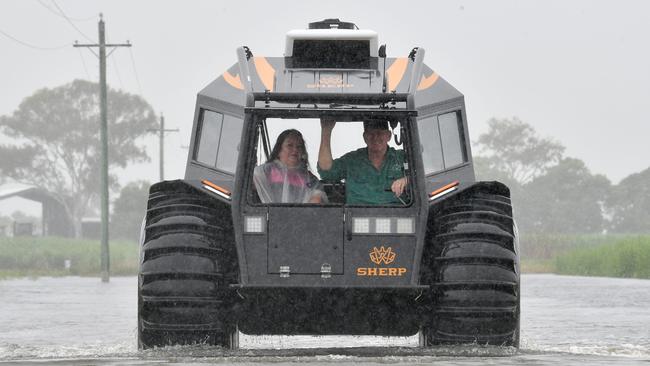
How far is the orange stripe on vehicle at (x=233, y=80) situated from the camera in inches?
553

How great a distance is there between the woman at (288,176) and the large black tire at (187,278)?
462 millimetres

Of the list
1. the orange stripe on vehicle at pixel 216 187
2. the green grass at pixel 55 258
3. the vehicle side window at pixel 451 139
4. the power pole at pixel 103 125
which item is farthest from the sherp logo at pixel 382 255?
the green grass at pixel 55 258

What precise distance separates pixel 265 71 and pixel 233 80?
2.31ft

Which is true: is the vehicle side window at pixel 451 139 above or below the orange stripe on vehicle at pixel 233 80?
below

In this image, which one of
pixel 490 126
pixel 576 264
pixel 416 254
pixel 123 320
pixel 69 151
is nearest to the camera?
pixel 416 254

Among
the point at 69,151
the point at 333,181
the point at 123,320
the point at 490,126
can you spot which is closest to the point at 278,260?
the point at 333,181

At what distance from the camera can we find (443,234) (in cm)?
1296

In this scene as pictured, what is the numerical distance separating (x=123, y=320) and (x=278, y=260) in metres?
12.5

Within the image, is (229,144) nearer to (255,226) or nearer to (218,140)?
(218,140)

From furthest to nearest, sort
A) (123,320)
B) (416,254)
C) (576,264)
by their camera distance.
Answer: (576,264), (123,320), (416,254)

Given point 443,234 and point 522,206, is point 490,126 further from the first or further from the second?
point 443,234

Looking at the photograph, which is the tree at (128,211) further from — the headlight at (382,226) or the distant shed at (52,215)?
the headlight at (382,226)

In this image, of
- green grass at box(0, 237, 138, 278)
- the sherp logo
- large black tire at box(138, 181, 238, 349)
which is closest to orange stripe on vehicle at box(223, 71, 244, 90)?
large black tire at box(138, 181, 238, 349)

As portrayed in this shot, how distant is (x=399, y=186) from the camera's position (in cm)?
1293
